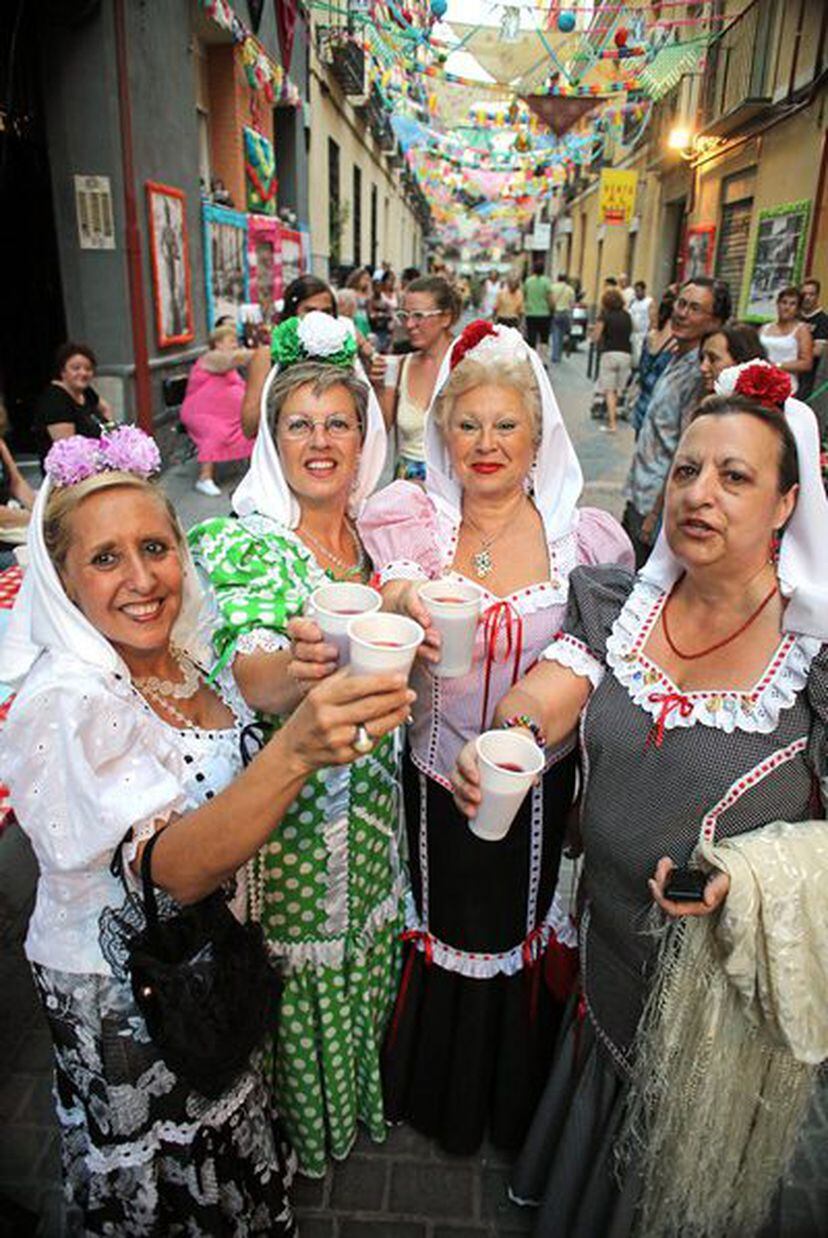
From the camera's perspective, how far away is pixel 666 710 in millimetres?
1678

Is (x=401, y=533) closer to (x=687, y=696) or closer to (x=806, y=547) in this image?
(x=687, y=696)

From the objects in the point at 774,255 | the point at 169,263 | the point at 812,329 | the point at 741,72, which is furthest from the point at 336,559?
the point at 741,72

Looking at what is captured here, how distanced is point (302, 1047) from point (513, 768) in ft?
3.94

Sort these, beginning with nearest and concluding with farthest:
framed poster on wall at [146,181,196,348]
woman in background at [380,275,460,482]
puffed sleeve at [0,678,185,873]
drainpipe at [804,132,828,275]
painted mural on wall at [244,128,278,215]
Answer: puffed sleeve at [0,678,185,873], woman in background at [380,275,460,482], framed poster on wall at [146,181,196,348], drainpipe at [804,132,828,275], painted mural on wall at [244,128,278,215]

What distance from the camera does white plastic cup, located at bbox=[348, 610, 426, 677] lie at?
4.38 feet

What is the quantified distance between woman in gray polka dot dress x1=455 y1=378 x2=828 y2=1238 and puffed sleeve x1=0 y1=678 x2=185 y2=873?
0.64 meters

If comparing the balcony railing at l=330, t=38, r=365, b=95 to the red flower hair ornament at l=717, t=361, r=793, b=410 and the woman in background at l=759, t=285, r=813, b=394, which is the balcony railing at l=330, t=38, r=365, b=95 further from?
the red flower hair ornament at l=717, t=361, r=793, b=410

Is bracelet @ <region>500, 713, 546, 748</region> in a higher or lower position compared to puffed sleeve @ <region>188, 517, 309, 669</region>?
lower

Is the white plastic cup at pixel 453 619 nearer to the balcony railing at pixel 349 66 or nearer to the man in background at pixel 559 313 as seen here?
the balcony railing at pixel 349 66

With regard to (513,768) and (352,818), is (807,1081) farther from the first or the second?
(352,818)

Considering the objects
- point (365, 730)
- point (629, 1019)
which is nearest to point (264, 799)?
point (365, 730)

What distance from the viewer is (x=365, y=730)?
128 cm

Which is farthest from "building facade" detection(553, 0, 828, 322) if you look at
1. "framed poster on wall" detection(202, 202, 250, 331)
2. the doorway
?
the doorway

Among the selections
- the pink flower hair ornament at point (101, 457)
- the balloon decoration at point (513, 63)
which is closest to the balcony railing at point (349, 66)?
the balloon decoration at point (513, 63)
